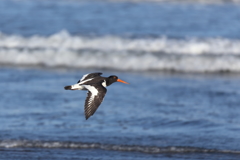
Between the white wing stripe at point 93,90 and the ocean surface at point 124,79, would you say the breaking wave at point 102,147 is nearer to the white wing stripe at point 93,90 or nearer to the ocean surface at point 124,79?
the ocean surface at point 124,79

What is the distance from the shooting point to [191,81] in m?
12.7

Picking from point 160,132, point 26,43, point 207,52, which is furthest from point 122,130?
point 26,43

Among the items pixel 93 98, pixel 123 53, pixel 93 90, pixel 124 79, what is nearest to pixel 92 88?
pixel 93 90

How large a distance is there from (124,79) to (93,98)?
230 inches

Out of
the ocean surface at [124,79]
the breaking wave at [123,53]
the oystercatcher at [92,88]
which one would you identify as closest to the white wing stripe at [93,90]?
the oystercatcher at [92,88]

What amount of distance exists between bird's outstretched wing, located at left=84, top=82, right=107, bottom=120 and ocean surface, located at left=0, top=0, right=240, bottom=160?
1.23 meters

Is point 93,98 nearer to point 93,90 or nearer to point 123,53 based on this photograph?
point 93,90

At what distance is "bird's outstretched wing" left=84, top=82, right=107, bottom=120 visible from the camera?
700 centimetres

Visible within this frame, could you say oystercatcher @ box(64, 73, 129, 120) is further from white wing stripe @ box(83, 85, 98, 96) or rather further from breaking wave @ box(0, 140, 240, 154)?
breaking wave @ box(0, 140, 240, 154)

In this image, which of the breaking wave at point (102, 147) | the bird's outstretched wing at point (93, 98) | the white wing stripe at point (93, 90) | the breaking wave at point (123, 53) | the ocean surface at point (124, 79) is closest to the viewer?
the bird's outstretched wing at point (93, 98)

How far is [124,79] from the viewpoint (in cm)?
1295

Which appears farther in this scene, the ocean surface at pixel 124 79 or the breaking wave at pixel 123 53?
the breaking wave at pixel 123 53

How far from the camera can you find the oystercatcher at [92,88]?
7047 millimetres

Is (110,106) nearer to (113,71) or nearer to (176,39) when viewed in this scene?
(113,71)
